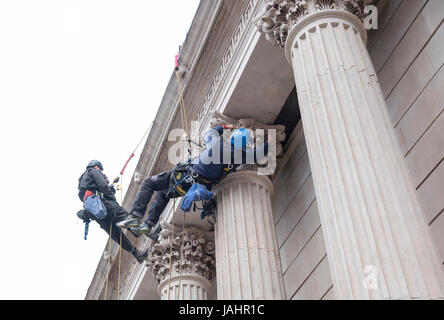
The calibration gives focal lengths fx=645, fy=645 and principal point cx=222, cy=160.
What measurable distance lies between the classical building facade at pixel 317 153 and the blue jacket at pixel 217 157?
337 millimetres

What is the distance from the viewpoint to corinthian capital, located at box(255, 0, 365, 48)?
9.78 metres

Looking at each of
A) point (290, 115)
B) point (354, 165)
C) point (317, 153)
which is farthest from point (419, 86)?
point (290, 115)

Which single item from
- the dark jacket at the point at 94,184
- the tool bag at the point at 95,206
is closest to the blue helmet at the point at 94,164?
the dark jacket at the point at 94,184

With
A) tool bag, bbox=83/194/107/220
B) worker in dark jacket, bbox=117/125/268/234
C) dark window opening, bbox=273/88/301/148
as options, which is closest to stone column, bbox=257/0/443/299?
worker in dark jacket, bbox=117/125/268/234

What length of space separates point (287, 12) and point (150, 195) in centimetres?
508

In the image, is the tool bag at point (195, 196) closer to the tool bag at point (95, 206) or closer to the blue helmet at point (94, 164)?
the tool bag at point (95, 206)

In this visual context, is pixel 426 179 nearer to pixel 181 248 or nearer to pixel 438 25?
pixel 438 25

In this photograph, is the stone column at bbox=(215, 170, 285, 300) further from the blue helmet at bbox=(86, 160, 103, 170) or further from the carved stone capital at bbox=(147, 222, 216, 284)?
the blue helmet at bbox=(86, 160, 103, 170)

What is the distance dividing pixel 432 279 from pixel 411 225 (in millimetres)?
696

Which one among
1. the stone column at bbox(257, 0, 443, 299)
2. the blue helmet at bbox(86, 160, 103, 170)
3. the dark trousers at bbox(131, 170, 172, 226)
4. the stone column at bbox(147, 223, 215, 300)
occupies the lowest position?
the stone column at bbox(257, 0, 443, 299)

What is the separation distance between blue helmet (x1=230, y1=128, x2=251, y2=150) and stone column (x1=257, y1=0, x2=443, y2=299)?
1798mm
